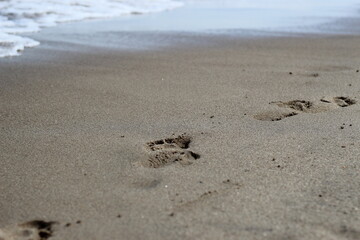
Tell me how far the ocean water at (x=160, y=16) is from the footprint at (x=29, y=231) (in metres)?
3.96

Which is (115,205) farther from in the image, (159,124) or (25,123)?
(25,123)

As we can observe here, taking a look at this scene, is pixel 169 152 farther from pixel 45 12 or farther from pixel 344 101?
pixel 45 12

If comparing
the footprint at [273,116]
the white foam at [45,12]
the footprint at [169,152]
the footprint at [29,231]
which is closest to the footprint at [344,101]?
the footprint at [273,116]

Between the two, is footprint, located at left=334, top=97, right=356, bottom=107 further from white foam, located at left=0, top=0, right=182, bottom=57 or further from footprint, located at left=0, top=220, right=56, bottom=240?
white foam, located at left=0, top=0, right=182, bottom=57

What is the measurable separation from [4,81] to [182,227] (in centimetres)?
298

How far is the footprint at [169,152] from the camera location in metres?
2.70

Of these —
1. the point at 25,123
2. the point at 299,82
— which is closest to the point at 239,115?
the point at 299,82

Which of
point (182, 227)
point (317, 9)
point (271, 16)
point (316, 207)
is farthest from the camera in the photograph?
point (317, 9)

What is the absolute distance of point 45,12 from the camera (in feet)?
30.4

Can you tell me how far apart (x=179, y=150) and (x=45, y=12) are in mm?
7197

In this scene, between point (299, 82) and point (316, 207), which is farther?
point (299, 82)

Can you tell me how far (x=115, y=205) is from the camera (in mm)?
2221

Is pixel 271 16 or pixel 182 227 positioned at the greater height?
pixel 271 16

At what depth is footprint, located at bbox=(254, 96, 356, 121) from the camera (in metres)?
3.50
